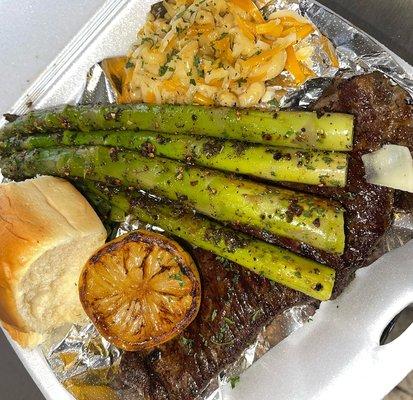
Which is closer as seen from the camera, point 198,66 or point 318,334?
point 198,66

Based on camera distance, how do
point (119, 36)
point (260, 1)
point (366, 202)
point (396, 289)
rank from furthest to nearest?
point (119, 36) → point (260, 1) → point (396, 289) → point (366, 202)

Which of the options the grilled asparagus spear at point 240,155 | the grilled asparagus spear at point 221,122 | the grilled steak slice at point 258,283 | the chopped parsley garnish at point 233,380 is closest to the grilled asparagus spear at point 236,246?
the grilled steak slice at point 258,283

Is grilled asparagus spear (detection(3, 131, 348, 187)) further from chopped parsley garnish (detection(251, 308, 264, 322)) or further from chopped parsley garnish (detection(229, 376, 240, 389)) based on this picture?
chopped parsley garnish (detection(229, 376, 240, 389))

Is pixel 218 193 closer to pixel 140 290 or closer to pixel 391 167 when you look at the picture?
pixel 140 290

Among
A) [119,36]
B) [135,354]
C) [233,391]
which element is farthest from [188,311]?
[119,36]

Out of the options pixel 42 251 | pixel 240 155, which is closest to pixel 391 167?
pixel 240 155

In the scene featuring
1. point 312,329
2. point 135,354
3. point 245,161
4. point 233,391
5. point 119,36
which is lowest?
point 233,391

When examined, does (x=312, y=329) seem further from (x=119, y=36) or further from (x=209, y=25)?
(x=119, y=36)
